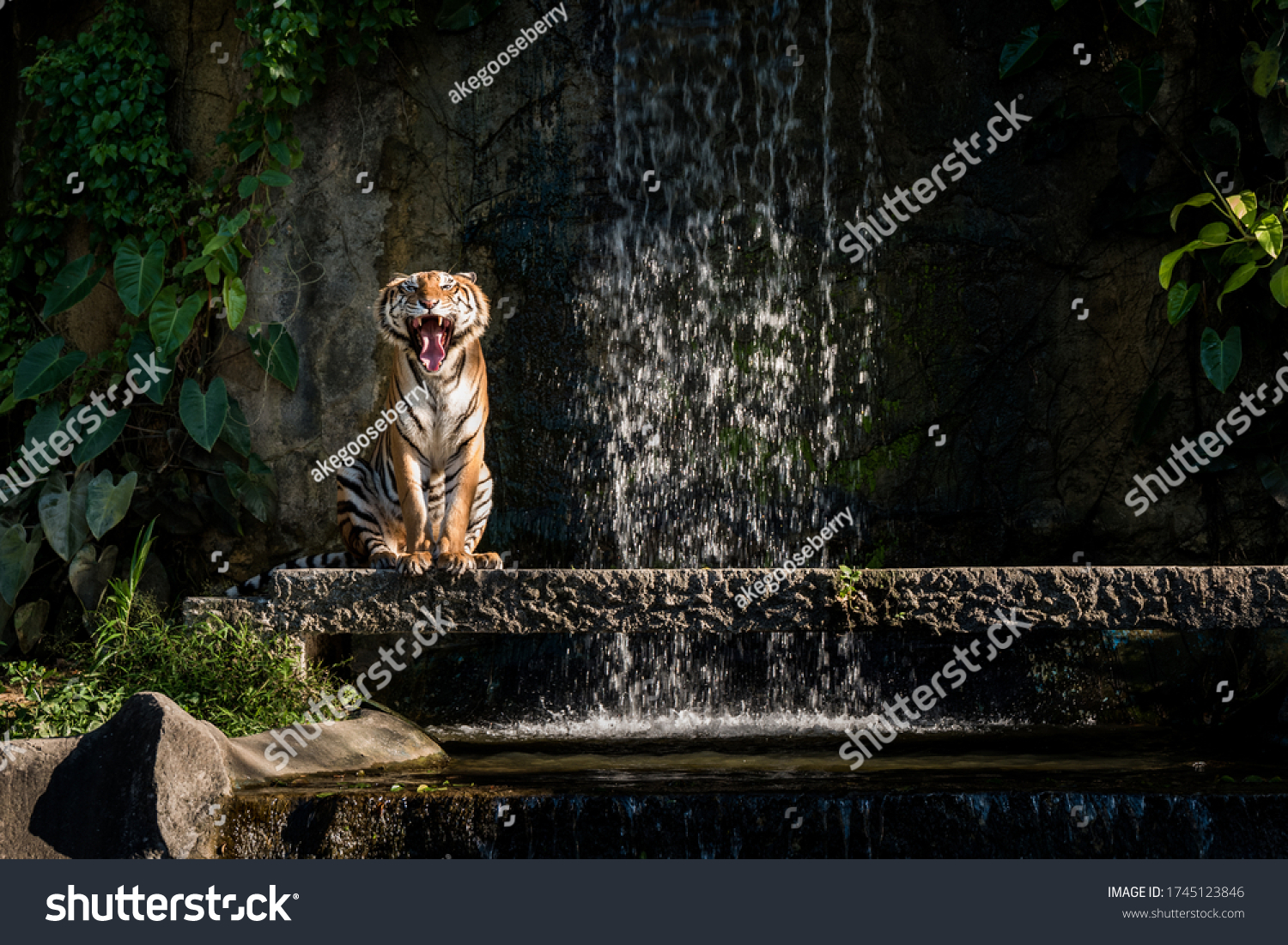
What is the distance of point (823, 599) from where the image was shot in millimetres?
3951

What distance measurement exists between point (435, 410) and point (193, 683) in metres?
1.30

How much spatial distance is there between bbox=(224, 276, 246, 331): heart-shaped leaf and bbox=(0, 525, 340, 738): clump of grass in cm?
182

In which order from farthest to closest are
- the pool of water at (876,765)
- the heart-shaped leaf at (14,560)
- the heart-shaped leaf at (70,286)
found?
the heart-shaped leaf at (70,286) < the heart-shaped leaf at (14,560) < the pool of water at (876,765)

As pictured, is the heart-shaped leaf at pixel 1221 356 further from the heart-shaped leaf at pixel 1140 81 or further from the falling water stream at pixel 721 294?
the falling water stream at pixel 721 294

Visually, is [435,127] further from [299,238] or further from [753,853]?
[753,853]

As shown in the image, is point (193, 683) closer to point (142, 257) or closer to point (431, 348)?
point (431, 348)

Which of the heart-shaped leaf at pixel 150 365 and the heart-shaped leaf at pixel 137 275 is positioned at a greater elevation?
the heart-shaped leaf at pixel 137 275

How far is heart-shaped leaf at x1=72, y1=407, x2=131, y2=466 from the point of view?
5883mm

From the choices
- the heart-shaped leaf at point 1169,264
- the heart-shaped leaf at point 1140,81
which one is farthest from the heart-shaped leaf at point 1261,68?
the heart-shaped leaf at point 1169,264

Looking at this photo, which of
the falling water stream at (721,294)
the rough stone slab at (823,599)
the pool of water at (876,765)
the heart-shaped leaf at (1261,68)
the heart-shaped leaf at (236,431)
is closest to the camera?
the pool of water at (876,765)

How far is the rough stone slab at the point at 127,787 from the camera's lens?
3.29m

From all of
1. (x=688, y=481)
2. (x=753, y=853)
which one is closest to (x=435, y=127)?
(x=688, y=481)

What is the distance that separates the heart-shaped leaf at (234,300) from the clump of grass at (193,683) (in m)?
1.82

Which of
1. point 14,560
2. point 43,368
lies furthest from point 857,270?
point 14,560
